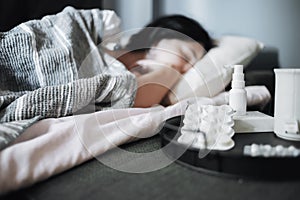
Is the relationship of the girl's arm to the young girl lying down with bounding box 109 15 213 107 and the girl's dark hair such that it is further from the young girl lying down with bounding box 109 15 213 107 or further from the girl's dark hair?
the girl's dark hair

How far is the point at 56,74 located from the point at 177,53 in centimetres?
41

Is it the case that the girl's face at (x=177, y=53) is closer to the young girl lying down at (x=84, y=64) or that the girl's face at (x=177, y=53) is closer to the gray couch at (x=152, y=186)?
the young girl lying down at (x=84, y=64)

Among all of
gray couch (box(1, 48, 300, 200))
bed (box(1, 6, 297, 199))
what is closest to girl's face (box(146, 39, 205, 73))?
bed (box(1, 6, 297, 199))

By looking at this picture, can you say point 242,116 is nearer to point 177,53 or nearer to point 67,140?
point 67,140

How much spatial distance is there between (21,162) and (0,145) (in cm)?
4

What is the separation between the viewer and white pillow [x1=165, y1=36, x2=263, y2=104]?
904 mm

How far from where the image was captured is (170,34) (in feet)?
3.55

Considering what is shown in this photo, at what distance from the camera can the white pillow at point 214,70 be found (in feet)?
2.97

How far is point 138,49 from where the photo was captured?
1070mm

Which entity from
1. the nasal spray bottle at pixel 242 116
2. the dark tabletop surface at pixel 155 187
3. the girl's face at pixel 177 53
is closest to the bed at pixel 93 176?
the dark tabletop surface at pixel 155 187

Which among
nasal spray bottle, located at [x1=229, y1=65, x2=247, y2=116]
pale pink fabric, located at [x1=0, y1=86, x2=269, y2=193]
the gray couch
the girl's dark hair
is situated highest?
the girl's dark hair

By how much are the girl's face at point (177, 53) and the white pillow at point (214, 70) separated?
3 centimetres

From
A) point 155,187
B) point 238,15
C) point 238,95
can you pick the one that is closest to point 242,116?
point 238,95

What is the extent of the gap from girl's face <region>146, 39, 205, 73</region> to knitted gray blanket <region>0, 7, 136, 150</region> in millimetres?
170
